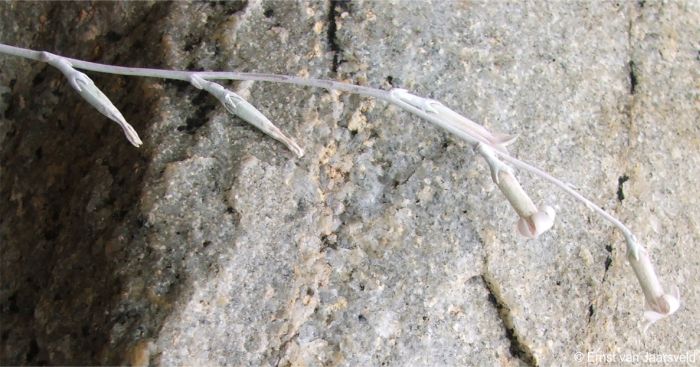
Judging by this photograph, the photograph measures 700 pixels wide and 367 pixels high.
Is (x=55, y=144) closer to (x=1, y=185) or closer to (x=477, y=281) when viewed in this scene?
(x=1, y=185)

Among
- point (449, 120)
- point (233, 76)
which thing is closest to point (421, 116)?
point (449, 120)

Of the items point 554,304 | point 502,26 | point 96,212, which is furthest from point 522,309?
point 96,212

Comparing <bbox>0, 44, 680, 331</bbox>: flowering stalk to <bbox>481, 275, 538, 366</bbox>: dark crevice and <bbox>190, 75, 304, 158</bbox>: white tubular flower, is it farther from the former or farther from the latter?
<bbox>481, 275, 538, 366</bbox>: dark crevice

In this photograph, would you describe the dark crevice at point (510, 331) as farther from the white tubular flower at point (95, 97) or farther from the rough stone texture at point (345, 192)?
the white tubular flower at point (95, 97)

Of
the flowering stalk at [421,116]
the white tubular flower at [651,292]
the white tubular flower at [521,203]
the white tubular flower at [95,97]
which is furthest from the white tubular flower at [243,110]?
the white tubular flower at [651,292]

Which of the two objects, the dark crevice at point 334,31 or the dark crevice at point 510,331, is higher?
the dark crevice at point 334,31

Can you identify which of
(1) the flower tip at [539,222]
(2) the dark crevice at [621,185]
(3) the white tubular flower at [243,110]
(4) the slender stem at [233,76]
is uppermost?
(4) the slender stem at [233,76]
